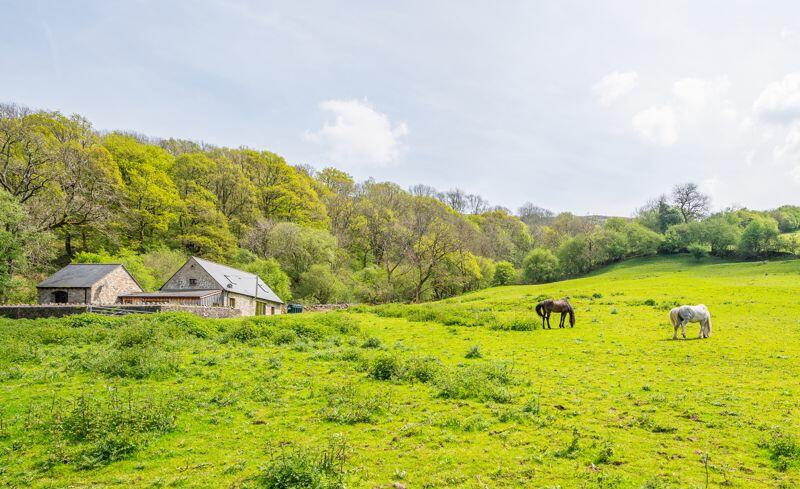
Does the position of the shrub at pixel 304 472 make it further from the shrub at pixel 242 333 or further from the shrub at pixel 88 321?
the shrub at pixel 88 321

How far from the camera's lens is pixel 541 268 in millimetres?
81500

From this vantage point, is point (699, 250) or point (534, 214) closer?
point (699, 250)

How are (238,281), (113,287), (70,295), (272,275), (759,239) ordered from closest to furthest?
(70,295), (113,287), (238,281), (272,275), (759,239)

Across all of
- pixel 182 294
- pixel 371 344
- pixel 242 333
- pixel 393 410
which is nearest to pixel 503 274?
pixel 182 294

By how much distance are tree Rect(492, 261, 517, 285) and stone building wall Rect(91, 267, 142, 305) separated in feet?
192

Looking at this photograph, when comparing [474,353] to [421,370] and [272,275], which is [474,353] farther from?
[272,275]

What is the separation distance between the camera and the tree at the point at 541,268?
8162 cm

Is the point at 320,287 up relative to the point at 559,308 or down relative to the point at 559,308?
A: down

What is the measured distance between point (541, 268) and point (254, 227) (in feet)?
178

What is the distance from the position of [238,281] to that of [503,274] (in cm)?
5042

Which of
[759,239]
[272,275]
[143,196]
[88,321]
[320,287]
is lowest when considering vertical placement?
[320,287]

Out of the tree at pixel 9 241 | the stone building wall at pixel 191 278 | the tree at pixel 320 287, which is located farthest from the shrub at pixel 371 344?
the tree at pixel 320 287

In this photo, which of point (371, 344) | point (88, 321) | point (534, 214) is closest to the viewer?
point (371, 344)

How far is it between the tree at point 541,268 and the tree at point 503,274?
435 cm
